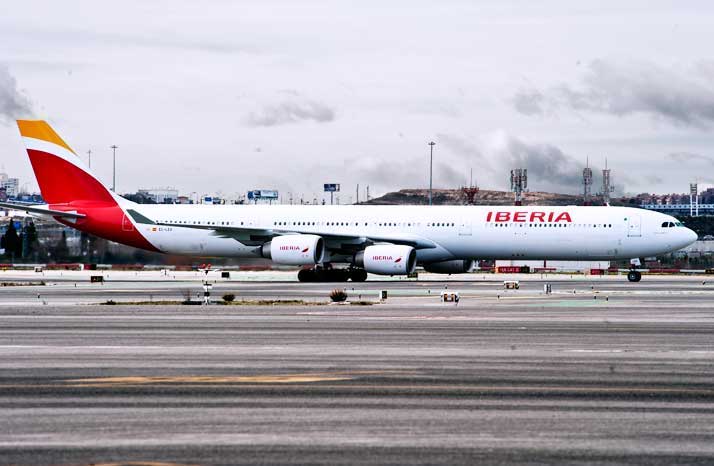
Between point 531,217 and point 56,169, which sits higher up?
point 56,169

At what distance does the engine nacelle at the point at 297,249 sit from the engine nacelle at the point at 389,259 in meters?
2.70

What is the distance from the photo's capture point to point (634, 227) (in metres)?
61.3

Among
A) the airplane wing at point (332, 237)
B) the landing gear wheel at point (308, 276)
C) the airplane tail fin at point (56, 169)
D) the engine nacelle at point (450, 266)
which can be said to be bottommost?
the landing gear wheel at point (308, 276)

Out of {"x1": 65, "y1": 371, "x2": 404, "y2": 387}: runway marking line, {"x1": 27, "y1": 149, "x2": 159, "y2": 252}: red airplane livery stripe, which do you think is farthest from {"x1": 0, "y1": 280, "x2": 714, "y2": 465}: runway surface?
{"x1": 27, "y1": 149, "x2": 159, "y2": 252}: red airplane livery stripe

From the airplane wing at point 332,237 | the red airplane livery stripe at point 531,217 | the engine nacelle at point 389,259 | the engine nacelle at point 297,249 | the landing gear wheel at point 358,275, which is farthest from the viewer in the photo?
the landing gear wheel at point 358,275

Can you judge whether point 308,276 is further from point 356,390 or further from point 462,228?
point 356,390

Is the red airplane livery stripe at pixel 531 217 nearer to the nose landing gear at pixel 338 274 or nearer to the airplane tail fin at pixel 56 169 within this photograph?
the nose landing gear at pixel 338 274

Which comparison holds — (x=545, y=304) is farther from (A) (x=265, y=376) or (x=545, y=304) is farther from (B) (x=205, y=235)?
(B) (x=205, y=235)

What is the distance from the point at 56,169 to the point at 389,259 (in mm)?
22146

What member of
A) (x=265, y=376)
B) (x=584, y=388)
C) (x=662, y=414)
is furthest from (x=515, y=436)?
(x=265, y=376)

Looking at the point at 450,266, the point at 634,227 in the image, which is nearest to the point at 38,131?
the point at 450,266

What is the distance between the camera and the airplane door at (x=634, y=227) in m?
61.2

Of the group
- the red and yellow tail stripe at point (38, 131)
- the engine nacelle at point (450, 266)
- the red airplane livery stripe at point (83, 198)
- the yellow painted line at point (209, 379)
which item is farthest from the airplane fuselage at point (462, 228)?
the yellow painted line at point (209, 379)

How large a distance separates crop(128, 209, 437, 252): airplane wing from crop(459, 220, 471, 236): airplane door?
69.0 inches
